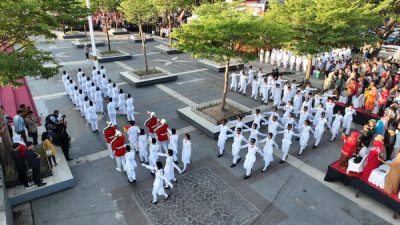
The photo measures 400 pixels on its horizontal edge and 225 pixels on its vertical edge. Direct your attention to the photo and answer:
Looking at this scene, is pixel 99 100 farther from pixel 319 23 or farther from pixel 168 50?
pixel 168 50

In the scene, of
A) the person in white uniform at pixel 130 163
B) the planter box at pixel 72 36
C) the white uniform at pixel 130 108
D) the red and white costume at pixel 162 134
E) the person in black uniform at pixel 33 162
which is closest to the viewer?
the person in black uniform at pixel 33 162

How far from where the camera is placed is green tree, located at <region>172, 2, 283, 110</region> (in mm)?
11297

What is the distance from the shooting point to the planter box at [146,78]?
60.8ft

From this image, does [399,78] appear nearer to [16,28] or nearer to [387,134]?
[387,134]

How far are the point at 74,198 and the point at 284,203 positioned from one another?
606 centimetres

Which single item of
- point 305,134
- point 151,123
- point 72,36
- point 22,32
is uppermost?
point 22,32

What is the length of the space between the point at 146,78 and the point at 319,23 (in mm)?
10064

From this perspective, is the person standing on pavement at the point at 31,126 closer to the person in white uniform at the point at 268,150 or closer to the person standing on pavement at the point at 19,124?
the person standing on pavement at the point at 19,124

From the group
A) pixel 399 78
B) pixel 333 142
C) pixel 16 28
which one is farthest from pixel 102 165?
pixel 399 78

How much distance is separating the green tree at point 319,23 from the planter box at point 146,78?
7044 mm

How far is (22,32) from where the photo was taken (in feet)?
29.9

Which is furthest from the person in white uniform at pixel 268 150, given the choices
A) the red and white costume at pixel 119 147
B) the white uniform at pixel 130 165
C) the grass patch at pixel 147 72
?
the grass patch at pixel 147 72

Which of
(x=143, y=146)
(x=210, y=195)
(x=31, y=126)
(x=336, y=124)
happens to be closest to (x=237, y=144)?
(x=210, y=195)

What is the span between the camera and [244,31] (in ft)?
37.4
